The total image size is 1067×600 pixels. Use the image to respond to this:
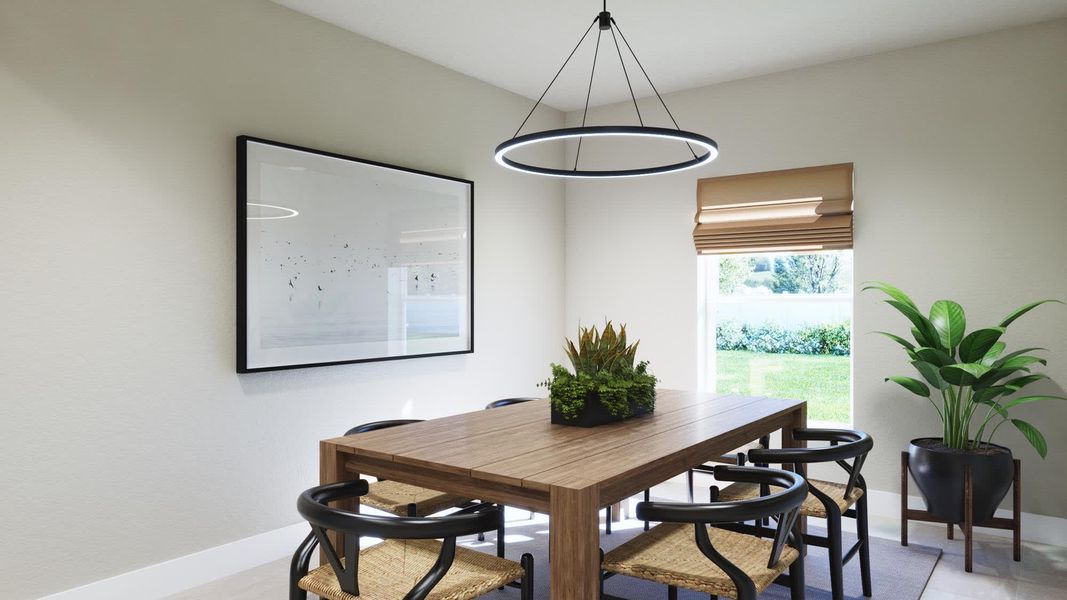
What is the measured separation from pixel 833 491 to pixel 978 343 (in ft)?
3.98

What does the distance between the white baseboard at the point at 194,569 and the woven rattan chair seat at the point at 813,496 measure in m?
2.12

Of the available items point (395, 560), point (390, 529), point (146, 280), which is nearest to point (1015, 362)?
point (395, 560)

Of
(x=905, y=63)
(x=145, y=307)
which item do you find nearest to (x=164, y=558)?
(x=145, y=307)

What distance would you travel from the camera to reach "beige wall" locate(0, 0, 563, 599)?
8.74 ft

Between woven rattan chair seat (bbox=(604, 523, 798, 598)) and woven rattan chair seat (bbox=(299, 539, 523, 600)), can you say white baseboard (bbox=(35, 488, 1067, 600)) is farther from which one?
woven rattan chair seat (bbox=(604, 523, 798, 598))

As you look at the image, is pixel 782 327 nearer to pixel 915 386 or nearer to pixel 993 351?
pixel 915 386

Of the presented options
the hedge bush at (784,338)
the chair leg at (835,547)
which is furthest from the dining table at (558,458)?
the hedge bush at (784,338)

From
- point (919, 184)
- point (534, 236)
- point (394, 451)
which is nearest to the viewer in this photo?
point (394, 451)

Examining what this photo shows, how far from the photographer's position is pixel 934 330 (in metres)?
Answer: 3.61

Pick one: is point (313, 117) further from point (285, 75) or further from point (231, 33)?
point (231, 33)

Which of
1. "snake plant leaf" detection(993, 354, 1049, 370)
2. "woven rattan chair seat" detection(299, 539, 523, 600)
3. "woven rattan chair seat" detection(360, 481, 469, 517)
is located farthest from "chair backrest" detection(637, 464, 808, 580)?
"snake plant leaf" detection(993, 354, 1049, 370)

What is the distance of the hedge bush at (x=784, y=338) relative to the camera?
4488 mm

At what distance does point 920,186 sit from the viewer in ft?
13.6

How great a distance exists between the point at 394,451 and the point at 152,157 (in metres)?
1.77
